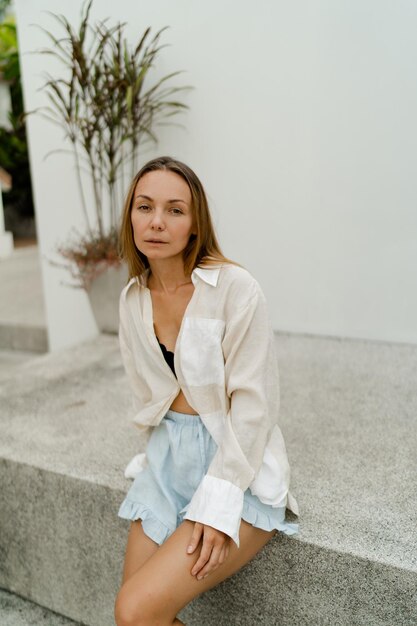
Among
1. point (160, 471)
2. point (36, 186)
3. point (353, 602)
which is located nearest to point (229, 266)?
point (160, 471)

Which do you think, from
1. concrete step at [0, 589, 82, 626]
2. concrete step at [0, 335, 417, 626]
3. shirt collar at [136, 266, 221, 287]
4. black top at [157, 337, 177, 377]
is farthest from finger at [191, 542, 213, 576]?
concrete step at [0, 589, 82, 626]

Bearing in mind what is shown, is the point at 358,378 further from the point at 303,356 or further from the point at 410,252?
the point at 410,252

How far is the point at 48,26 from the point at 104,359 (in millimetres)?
1991

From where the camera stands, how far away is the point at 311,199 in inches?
127

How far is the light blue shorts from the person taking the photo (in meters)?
1.48

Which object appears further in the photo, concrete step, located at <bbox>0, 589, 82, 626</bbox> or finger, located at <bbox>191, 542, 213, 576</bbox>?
concrete step, located at <bbox>0, 589, 82, 626</bbox>

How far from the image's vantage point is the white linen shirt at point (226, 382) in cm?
136

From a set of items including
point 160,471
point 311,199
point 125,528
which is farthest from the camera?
point 311,199

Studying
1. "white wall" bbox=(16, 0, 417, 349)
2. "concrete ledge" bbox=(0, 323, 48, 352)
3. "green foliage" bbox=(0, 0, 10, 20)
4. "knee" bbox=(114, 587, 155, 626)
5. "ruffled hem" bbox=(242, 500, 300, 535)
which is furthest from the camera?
"green foliage" bbox=(0, 0, 10, 20)

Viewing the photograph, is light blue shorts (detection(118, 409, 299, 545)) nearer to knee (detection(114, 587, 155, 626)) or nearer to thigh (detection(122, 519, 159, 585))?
thigh (detection(122, 519, 159, 585))

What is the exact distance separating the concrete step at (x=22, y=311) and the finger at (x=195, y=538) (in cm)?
332

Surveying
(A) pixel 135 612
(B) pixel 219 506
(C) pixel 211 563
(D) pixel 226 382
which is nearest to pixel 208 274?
(D) pixel 226 382

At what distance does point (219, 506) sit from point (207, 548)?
3.4 inches

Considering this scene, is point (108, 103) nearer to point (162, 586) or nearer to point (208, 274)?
point (208, 274)
